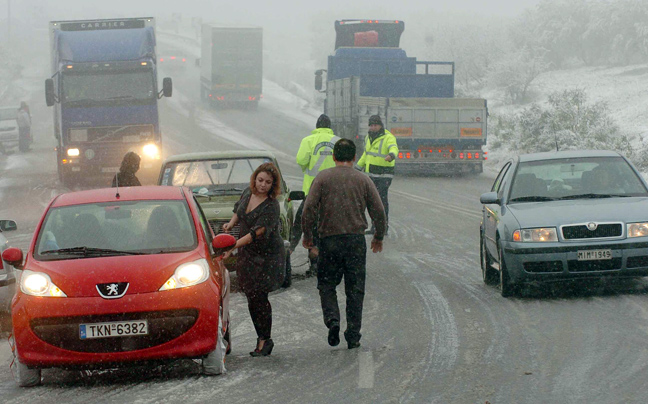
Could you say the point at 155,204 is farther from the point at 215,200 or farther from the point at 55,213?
the point at 215,200

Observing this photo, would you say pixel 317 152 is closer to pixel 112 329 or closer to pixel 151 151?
pixel 112 329

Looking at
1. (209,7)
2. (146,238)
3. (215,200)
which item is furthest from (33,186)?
(209,7)

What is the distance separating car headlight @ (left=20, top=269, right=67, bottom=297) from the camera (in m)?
Result: 6.75

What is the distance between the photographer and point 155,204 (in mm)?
7688

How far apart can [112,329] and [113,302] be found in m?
0.18

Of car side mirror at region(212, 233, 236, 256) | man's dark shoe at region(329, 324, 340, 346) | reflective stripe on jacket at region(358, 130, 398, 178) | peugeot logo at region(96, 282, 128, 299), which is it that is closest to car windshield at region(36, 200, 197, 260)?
car side mirror at region(212, 233, 236, 256)

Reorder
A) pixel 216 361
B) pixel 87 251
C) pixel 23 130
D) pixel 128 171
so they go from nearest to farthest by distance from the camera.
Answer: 1. pixel 216 361
2. pixel 87 251
3. pixel 128 171
4. pixel 23 130

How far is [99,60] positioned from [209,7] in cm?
15405

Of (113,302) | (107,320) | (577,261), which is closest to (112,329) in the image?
(107,320)

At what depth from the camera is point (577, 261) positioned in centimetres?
955

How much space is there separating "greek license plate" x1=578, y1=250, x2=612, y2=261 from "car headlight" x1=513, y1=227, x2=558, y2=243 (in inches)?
11.3

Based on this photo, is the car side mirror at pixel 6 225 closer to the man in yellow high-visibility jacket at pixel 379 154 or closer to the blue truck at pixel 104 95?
the man in yellow high-visibility jacket at pixel 379 154

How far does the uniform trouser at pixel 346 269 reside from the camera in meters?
7.87

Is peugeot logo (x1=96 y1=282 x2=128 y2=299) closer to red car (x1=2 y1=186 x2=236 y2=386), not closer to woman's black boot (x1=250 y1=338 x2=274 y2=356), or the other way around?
red car (x1=2 y1=186 x2=236 y2=386)
